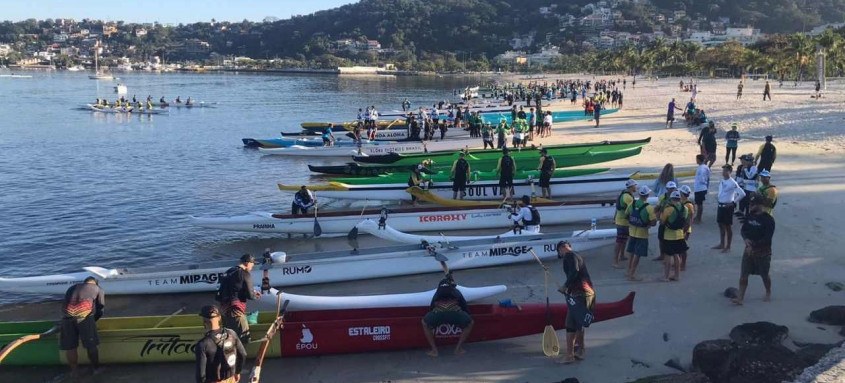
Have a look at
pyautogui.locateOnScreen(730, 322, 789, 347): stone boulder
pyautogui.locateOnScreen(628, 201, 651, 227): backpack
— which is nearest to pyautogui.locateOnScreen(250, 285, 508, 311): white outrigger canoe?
pyautogui.locateOnScreen(628, 201, 651, 227): backpack

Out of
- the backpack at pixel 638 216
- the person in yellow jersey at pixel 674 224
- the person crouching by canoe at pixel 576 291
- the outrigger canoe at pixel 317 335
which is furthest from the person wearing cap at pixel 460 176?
the person crouching by canoe at pixel 576 291

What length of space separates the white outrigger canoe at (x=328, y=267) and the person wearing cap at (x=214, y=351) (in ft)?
17.2

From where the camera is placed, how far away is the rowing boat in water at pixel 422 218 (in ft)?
47.7

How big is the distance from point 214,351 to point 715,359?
5.47m

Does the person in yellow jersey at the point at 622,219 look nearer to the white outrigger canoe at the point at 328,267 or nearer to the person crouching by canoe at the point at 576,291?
the white outrigger canoe at the point at 328,267

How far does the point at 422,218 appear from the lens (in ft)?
48.5

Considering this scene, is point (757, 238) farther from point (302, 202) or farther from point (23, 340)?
point (302, 202)

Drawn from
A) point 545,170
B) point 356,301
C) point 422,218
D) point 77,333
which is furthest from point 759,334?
point 545,170

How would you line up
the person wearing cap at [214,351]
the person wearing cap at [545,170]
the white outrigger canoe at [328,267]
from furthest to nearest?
the person wearing cap at [545,170], the white outrigger canoe at [328,267], the person wearing cap at [214,351]

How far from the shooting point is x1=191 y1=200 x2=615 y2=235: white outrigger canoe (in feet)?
47.7

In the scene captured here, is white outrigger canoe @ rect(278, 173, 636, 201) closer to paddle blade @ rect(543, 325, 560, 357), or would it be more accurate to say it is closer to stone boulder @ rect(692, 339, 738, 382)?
paddle blade @ rect(543, 325, 560, 357)

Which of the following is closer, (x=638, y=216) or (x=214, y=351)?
(x=214, y=351)

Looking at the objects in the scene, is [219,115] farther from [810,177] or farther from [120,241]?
[810,177]

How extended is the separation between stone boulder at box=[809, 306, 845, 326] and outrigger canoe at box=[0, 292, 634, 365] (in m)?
2.53
